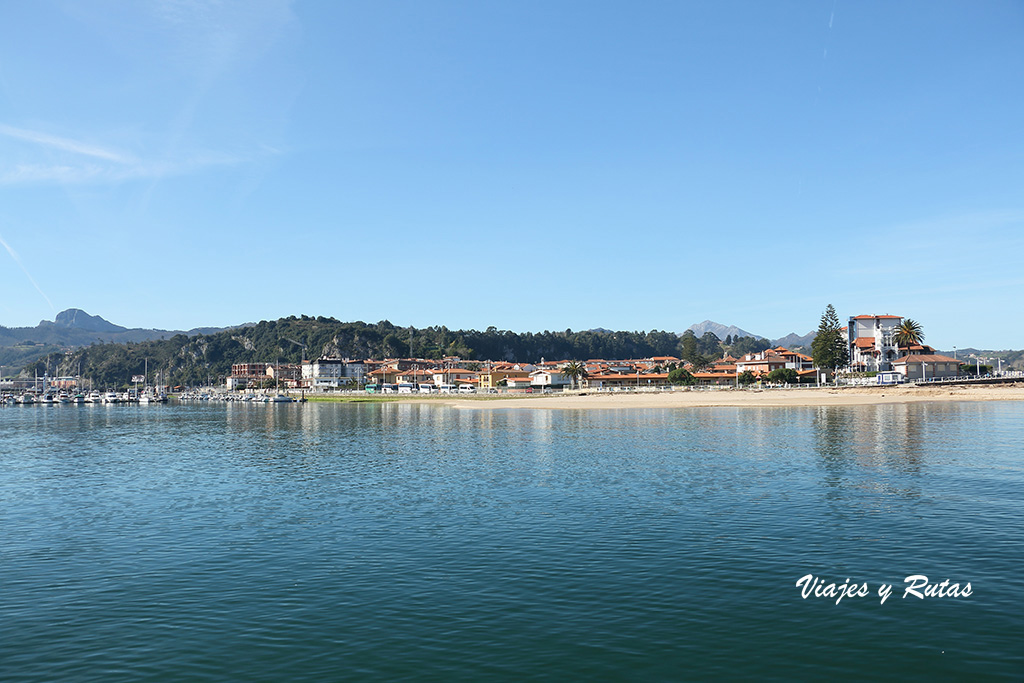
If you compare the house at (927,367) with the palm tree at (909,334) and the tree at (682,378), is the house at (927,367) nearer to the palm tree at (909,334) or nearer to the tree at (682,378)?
the palm tree at (909,334)

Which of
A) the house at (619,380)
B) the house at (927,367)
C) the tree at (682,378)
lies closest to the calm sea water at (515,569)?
the house at (927,367)

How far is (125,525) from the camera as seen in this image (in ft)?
82.5

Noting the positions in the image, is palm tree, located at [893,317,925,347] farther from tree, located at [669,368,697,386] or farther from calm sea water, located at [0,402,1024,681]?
calm sea water, located at [0,402,1024,681]

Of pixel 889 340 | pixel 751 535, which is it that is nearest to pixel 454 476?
pixel 751 535

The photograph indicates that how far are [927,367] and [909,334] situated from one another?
11.2 metres

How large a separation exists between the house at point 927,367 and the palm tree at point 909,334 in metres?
7.09

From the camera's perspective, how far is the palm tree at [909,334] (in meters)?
150

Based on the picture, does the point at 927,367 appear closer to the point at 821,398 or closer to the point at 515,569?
the point at 821,398

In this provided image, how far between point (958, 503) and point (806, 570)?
12.3 metres

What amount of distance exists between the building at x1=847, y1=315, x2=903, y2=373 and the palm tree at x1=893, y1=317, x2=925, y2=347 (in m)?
6.43

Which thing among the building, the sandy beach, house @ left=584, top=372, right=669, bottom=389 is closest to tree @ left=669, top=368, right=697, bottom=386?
house @ left=584, top=372, right=669, bottom=389

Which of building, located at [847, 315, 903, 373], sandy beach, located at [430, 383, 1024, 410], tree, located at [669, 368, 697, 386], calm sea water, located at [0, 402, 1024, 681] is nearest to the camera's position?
calm sea water, located at [0, 402, 1024, 681]

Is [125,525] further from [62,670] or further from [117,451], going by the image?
[117,451]

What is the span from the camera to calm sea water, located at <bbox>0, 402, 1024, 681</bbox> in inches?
511
